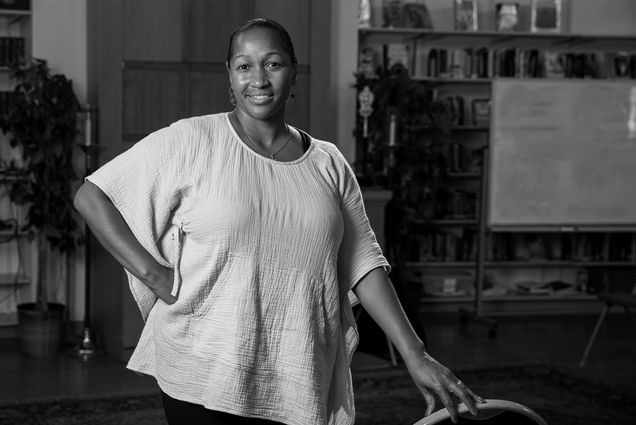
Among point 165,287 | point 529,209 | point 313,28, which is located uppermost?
point 313,28

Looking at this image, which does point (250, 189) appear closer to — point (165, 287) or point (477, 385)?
point (165, 287)

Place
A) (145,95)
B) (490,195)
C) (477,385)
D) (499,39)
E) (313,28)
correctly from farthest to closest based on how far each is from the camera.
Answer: (499,39) → (490,195) → (313,28) → (145,95) → (477,385)

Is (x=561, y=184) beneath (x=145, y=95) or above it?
beneath

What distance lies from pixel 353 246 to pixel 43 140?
3.95 metres

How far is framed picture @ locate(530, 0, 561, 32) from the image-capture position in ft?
23.6

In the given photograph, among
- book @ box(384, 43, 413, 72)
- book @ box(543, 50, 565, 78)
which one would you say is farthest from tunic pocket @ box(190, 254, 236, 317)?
book @ box(543, 50, 565, 78)

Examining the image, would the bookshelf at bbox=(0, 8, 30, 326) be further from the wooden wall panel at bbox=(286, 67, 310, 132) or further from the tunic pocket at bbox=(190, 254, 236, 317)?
the tunic pocket at bbox=(190, 254, 236, 317)

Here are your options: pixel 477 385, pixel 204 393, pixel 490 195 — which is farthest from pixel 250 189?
pixel 490 195

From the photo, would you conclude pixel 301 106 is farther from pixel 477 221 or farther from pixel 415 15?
pixel 477 221

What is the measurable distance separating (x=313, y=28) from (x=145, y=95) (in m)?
1.11

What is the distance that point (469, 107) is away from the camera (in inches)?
289

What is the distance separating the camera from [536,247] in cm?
747

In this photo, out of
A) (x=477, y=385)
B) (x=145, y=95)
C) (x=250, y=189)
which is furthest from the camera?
(x=145, y=95)

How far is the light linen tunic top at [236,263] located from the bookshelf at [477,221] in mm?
5283
